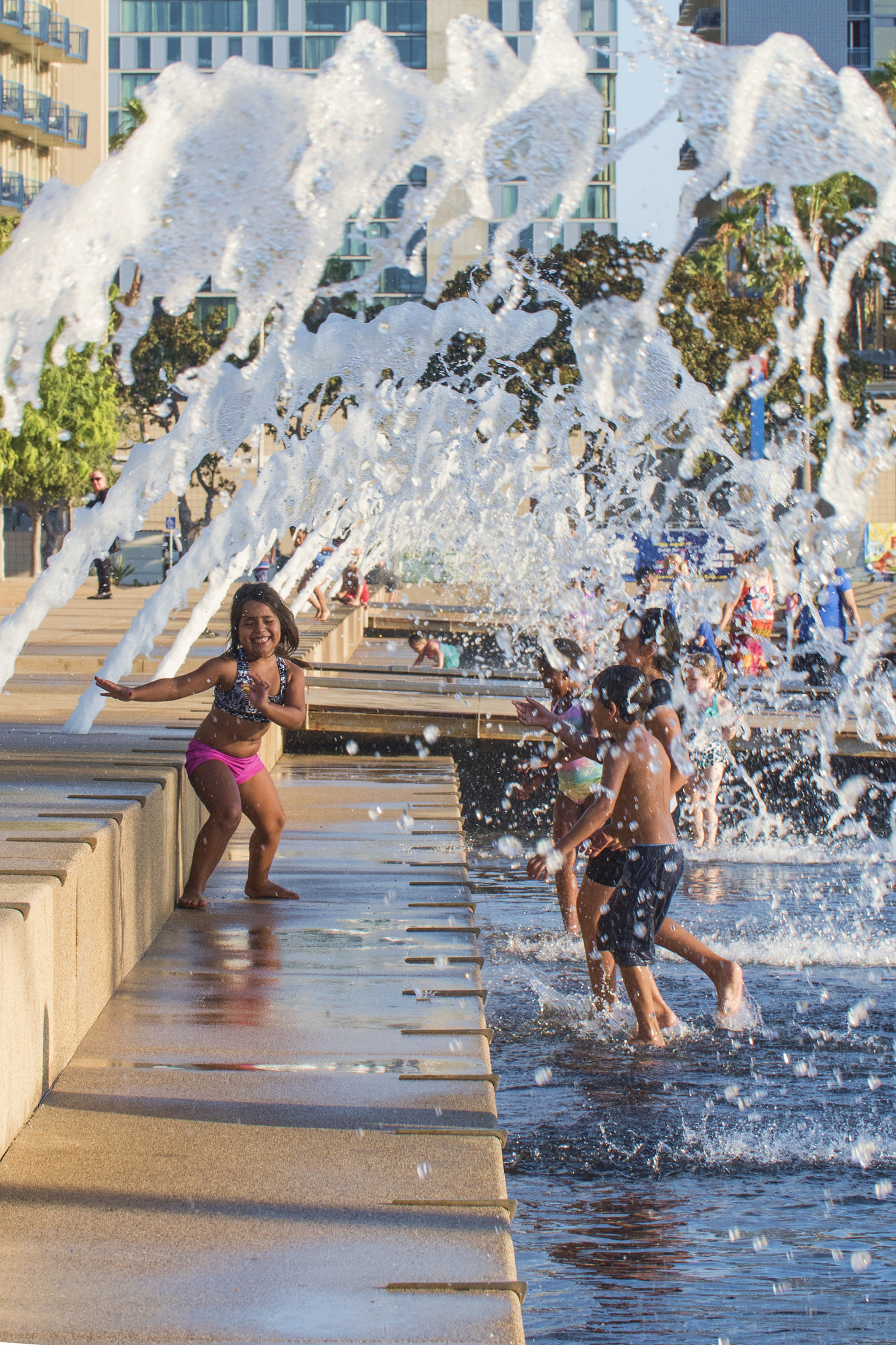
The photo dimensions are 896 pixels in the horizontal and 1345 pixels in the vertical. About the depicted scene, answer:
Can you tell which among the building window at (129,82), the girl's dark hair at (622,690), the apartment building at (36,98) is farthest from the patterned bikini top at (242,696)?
the building window at (129,82)

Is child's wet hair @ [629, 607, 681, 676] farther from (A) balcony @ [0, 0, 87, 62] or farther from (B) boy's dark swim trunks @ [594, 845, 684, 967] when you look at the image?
(A) balcony @ [0, 0, 87, 62]

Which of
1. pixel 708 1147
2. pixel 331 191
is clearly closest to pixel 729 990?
pixel 708 1147

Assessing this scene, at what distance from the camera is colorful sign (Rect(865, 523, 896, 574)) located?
3912cm

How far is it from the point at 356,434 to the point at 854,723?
11058 millimetres

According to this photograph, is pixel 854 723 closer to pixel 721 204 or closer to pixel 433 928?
pixel 433 928

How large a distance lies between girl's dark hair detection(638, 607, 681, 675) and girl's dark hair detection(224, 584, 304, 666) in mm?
1323

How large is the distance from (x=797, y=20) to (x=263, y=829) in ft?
212

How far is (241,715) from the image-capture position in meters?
6.34

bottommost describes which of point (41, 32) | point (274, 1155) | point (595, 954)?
point (595, 954)

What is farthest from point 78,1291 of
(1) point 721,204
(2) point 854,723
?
(1) point 721,204

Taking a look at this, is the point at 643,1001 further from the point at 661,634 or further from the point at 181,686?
the point at 181,686

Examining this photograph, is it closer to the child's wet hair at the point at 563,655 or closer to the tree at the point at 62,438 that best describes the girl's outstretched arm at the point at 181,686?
the child's wet hair at the point at 563,655

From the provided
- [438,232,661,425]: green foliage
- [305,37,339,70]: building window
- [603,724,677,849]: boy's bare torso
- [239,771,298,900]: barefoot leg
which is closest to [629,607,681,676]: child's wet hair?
[603,724,677,849]: boy's bare torso

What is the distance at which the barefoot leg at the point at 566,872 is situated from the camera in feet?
25.0
